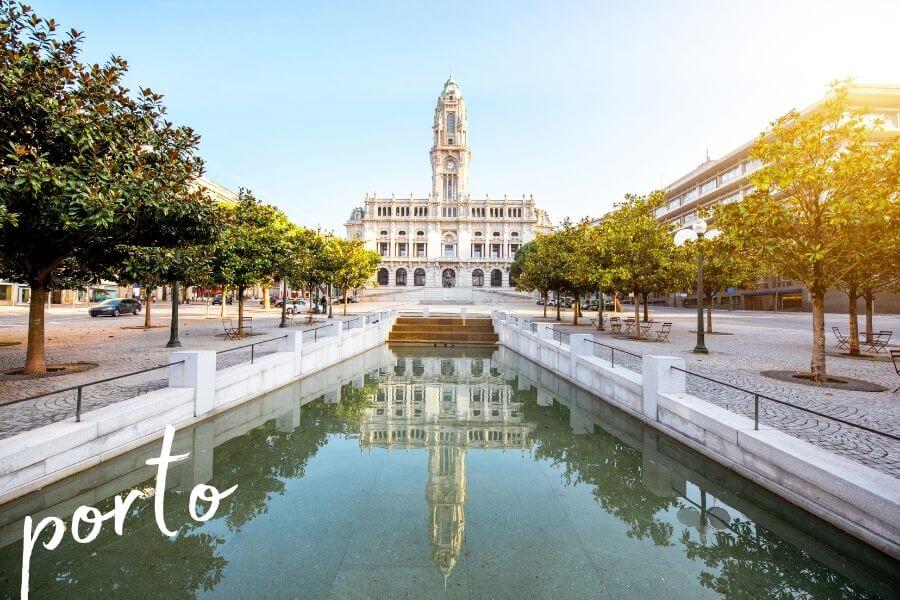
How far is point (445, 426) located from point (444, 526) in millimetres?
3875

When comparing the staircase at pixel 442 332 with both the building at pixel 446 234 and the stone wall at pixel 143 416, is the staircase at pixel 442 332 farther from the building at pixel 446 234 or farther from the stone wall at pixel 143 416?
the building at pixel 446 234

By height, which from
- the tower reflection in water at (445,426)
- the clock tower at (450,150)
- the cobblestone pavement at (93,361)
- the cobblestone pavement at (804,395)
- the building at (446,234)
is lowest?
the tower reflection in water at (445,426)

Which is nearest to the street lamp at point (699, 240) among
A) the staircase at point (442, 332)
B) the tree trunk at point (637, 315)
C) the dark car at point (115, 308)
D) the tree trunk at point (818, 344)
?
the tree trunk at point (818, 344)

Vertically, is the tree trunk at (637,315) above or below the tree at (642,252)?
below

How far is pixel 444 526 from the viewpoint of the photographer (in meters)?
5.00

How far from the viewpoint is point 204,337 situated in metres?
20.0

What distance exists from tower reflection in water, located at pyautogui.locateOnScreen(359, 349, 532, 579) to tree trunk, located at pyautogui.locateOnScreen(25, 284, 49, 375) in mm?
7977

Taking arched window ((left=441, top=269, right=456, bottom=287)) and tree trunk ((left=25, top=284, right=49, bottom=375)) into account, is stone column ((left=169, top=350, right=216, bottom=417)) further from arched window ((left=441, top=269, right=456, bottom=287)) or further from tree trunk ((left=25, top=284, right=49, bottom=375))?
arched window ((left=441, top=269, right=456, bottom=287))

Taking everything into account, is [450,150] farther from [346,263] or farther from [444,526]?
[444,526]

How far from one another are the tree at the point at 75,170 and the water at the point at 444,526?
4.74 meters

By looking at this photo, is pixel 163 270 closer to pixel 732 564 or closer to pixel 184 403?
pixel 184 403

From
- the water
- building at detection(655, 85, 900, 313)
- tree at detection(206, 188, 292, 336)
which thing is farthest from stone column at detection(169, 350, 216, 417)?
building at detection(655, 85, 900, 313)

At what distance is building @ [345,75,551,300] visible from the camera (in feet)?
340

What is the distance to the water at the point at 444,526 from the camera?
13.0 feet
